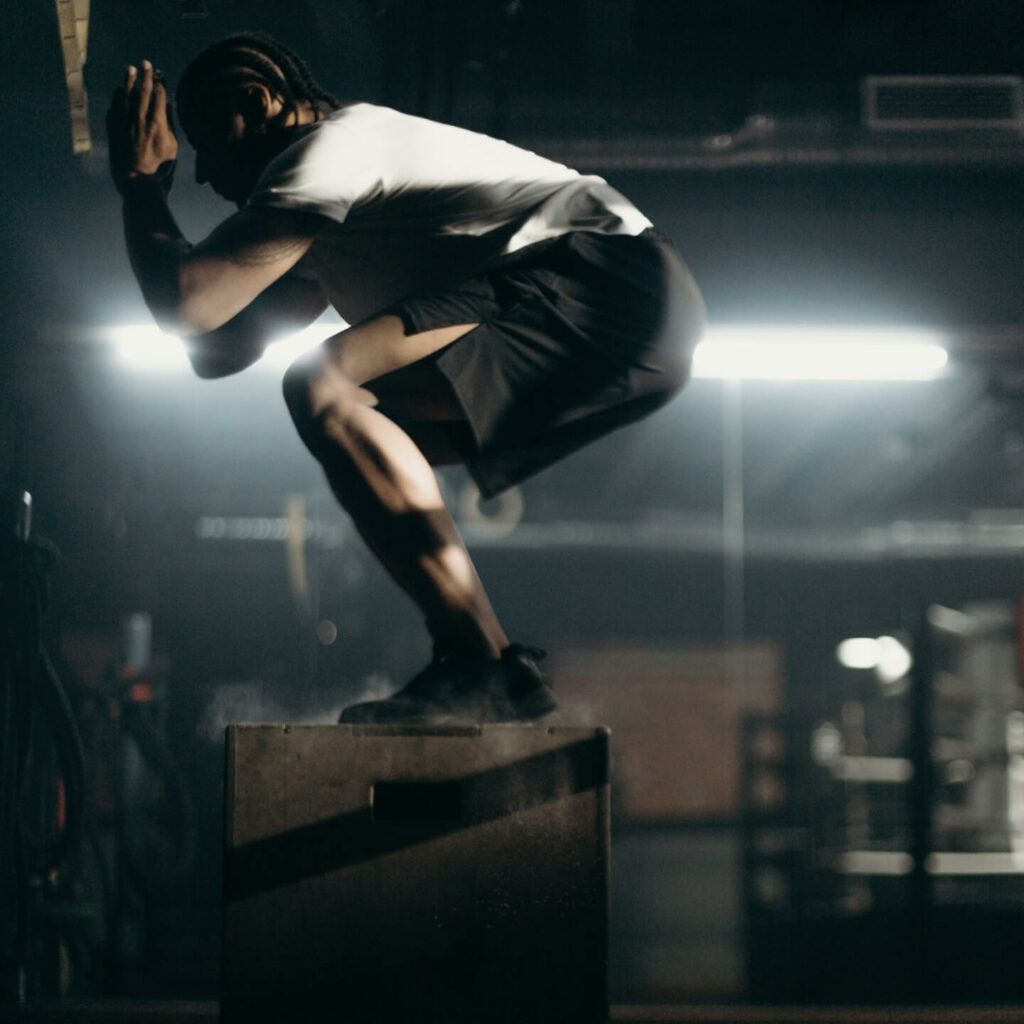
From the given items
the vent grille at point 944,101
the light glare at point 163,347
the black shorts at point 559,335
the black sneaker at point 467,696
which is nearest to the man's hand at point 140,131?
the black shorts at point 559,335

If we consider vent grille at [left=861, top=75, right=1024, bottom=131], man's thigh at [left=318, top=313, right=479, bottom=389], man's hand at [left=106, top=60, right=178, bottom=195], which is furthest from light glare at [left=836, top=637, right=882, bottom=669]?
man's hand at [left=106, top=60, right=178, bottom=195]

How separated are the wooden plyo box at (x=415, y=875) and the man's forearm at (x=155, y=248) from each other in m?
0.47

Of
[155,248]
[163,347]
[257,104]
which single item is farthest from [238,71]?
[163,347]

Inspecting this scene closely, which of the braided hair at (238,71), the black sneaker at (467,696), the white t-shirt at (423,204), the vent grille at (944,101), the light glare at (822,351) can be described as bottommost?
the black sneaker at (467,696)

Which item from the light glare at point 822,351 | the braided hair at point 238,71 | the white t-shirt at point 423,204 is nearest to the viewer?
the white t-shirt at point 423,204

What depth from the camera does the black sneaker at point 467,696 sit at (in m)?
1.49

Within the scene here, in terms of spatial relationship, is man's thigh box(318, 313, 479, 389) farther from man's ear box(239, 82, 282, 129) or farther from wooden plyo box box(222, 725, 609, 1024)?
wooden plyo box box(222, 725, 609, 1024)

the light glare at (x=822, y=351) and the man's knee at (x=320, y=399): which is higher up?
the light glare at (x=822, y=351)

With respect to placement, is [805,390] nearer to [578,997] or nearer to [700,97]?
[700,97]

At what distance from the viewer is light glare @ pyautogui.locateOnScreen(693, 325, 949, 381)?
420 centimetres

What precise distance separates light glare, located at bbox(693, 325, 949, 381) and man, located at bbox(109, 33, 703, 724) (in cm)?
257

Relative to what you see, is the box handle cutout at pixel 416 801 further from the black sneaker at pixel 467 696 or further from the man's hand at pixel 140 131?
the man's hand at pixel 140 131

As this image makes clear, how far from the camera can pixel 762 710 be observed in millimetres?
5508

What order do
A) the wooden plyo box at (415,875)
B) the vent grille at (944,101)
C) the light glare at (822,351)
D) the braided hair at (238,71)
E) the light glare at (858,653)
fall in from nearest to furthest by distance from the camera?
1. the wooden plyo box at (415,875)
2. the braided hair at (238,71)
3. the vent grille at (944,101)
4. the light glare at (822,351)
5. the light glare at (858,653)
